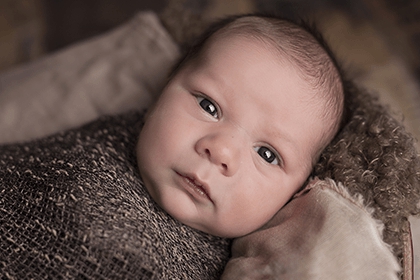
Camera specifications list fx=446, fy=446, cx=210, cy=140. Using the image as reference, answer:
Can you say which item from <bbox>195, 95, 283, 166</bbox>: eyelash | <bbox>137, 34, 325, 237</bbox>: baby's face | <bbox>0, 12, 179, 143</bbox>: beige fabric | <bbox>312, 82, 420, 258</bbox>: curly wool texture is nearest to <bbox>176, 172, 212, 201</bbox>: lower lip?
<bbox>137, 34, 325, 237</bbox>: baby's face

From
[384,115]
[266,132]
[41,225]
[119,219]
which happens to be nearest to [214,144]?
[266,132]

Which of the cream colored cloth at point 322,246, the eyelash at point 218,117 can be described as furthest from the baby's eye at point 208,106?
the cream colored cloth at point 322,246

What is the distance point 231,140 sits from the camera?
2.91 feet

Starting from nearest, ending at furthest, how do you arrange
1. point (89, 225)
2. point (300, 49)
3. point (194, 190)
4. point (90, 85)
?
1. point (89, 225)
2. point (194, 190)
3. point (300, 49)
4. point (90, 85)

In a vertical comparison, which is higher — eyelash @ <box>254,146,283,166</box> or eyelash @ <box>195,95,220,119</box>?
eyelash @ <box>195,95,220,119</box>

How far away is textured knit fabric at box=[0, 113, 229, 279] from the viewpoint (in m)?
0.76

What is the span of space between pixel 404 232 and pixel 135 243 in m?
0.55

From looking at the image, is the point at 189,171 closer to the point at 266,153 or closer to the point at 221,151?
the point at 221,151

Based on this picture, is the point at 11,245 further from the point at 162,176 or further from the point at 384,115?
the point at 384,115

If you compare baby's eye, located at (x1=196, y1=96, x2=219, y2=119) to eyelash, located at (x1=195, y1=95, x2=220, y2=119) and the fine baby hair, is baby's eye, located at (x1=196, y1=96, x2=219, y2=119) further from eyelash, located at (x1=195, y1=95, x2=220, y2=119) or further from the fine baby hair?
the fine baby hair

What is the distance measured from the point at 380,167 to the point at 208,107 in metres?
0.39

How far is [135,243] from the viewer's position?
769 millimetres

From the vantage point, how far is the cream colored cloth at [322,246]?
820 mm

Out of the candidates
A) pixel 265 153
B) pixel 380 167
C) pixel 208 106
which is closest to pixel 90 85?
pixel 208 106
